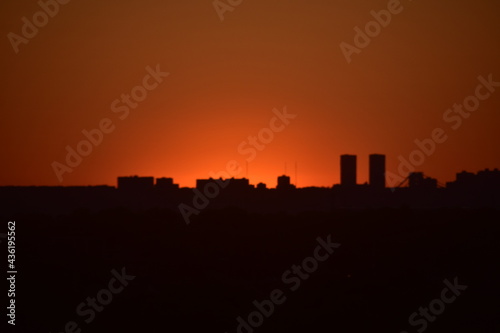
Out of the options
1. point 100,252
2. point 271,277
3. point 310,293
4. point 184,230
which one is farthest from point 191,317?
point 184,230

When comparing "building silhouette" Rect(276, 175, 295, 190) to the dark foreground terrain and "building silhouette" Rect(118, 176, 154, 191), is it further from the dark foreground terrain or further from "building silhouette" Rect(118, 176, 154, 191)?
the dark foreground terrain

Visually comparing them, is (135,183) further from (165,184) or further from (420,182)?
(420,182)

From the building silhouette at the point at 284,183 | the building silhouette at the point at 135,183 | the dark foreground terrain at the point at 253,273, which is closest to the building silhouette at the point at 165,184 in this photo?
the building silhouette at the point at 135,183

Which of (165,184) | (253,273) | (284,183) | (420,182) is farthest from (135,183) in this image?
(253,273)

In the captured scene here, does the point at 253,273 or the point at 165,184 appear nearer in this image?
the point at 253,273

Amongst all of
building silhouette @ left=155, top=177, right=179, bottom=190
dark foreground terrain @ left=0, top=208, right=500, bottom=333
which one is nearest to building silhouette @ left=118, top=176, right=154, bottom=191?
building silhouette @ left=155, top=177, right=179, bottom=190

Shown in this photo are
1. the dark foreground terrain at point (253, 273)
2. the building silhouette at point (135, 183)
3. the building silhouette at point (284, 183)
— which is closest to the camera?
the dark foreground terrain at point (253, 273)

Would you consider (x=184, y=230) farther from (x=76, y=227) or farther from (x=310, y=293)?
(x=310, y=293)

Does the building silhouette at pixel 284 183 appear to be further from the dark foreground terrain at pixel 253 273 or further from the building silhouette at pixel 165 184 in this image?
the dark foreground terrain at pixel 253 273
